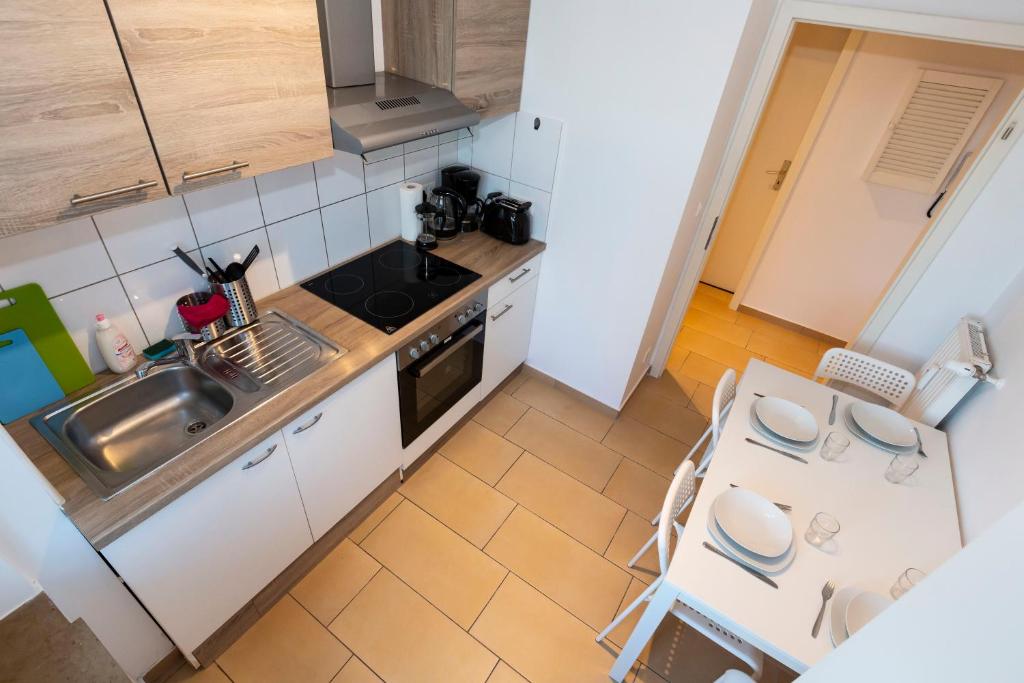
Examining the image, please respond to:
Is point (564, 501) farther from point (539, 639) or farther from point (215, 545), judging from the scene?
point (215, 545)

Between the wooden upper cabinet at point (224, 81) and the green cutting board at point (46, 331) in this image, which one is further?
the green cutting board at point (46, 331)

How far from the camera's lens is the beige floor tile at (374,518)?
2.10 m

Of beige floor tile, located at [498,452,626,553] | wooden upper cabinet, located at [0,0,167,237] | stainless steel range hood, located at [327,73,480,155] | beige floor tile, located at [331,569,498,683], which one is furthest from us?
beige floor tile, located at [498,452,626,553]

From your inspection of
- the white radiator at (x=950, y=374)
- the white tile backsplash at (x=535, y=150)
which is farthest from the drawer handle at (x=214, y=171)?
the white radiator at (x=950, y=374)

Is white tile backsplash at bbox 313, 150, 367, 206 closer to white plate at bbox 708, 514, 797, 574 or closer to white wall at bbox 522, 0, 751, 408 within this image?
white wall at bbox 522, 0, 751, 408

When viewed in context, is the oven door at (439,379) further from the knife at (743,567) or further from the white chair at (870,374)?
the white chair at (870,374)

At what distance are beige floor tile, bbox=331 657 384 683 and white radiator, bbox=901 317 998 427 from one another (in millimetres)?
2364

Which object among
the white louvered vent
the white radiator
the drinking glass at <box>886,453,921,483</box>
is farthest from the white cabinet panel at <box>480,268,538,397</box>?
the white louvered vent

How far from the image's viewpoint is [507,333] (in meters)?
2.62

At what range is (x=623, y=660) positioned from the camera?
1.66m

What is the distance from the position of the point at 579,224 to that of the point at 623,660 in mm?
1849

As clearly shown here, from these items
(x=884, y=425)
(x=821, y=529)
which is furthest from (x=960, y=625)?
(x=884, y=425)

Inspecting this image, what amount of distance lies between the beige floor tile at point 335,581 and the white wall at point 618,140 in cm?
154

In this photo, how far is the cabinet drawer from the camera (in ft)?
7.54
